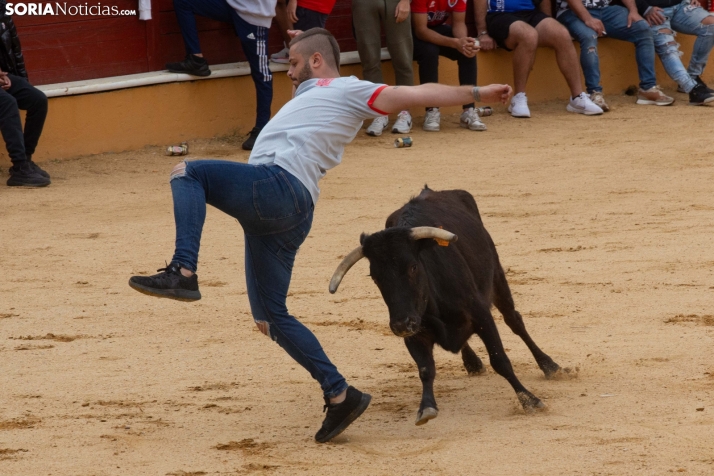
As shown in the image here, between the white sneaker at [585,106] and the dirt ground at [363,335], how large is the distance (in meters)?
1.78

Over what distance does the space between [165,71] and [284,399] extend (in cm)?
618

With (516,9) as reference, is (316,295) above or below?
below

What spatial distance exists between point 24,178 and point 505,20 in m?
5.28

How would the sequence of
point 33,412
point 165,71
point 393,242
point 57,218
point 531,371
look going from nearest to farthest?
point 393,242, point 33,412, point 531,371, point 57,218, point 165,71

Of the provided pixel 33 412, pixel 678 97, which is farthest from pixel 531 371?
pixel 678 97

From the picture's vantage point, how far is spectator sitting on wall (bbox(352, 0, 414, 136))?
10.2 m

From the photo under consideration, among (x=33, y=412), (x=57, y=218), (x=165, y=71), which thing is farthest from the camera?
(x=165, y=71)

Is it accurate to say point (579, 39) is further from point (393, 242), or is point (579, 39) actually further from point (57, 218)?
point (393, 242)

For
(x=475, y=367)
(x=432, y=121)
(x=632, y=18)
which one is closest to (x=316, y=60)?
(x=475, y=367)

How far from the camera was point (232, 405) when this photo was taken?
4566mm

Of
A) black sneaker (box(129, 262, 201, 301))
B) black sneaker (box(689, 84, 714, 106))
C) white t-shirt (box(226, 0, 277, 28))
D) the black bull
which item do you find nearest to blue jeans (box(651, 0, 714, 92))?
black sneaker (box(689, 84, 714, 106))

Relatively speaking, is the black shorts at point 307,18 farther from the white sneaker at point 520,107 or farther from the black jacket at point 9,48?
the black jacket at point 9,48

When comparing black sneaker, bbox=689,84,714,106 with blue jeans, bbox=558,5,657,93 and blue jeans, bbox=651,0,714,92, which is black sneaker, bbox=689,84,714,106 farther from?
blue jeans, bbox=558,5,657,93

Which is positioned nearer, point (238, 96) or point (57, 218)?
point (57, 218)
